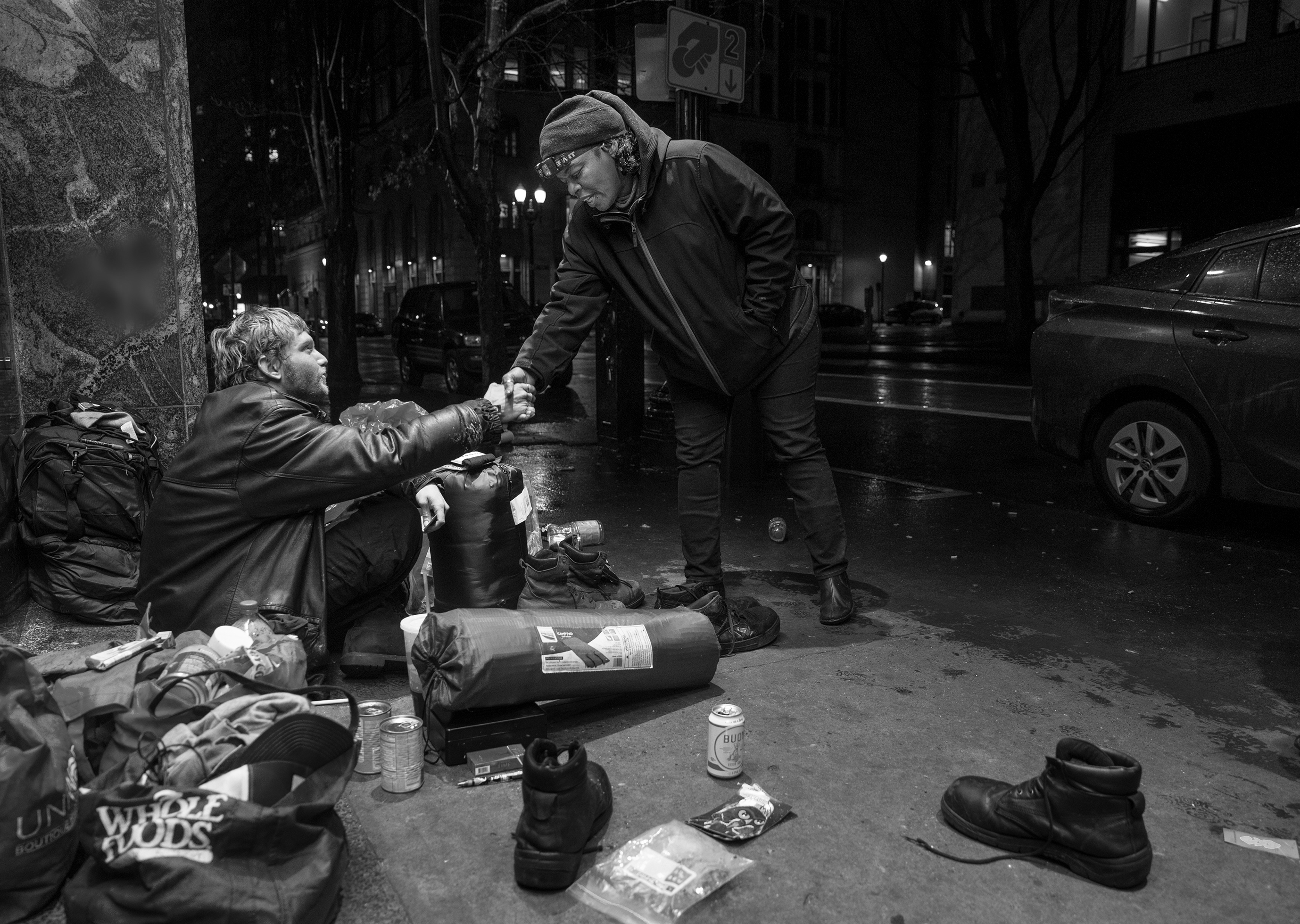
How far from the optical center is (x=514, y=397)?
383cm

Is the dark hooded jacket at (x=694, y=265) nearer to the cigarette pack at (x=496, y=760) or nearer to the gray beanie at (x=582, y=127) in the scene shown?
the gray beanie at (x=582, y=127)

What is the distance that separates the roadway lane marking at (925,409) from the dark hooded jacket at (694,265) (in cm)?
769

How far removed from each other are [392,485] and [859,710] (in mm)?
1693

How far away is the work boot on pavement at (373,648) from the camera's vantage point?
3.58 metres

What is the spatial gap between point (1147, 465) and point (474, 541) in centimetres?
426

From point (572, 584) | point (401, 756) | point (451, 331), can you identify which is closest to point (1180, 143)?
point (451, 331)

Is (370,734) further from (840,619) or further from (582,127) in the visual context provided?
(582,127)

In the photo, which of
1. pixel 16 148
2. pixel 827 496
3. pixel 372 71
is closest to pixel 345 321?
pixel 372 71

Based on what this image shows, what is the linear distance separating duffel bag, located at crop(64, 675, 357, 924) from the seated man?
115 cm

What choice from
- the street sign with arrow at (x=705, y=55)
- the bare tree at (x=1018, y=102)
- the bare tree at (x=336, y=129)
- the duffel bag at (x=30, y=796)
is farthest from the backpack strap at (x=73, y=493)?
the bare tree at (x=1018, y=102)

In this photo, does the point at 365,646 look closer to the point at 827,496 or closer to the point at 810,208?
the point at 827,496

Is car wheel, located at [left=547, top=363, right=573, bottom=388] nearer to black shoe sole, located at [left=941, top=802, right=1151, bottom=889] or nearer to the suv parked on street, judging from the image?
the suv parked on street

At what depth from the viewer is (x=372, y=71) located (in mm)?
21984

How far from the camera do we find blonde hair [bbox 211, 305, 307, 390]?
3354 mm
